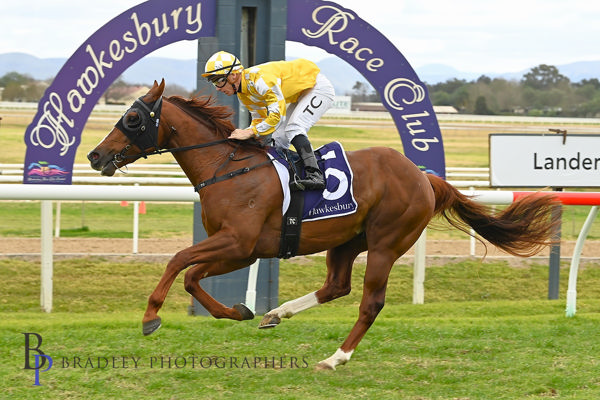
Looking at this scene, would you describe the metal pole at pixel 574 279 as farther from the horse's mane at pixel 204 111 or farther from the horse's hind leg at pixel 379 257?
the horse's mane at pixel 204 111

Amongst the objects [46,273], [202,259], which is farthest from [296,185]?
[46,273]

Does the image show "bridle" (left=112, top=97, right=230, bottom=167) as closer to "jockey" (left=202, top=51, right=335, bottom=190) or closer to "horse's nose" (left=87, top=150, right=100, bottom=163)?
"horse's nose" (left=87, top=150, right=100, bottom=163)

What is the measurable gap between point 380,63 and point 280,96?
257 centimetres

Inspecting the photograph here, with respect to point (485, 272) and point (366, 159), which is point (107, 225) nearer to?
point (485, 272)

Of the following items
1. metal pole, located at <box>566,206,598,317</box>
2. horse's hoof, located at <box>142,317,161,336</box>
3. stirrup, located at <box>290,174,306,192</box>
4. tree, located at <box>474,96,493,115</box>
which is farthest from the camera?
tree, located at <box>474,96,493,115</box>

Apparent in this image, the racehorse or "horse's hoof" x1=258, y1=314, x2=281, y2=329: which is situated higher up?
the racehorse

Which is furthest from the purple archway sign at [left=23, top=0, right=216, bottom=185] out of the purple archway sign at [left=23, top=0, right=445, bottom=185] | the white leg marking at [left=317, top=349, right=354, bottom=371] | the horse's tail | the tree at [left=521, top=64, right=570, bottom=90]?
the tree at [left=521, top=64, right=570, bottom=90]

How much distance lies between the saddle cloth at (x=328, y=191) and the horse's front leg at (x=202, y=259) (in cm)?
39

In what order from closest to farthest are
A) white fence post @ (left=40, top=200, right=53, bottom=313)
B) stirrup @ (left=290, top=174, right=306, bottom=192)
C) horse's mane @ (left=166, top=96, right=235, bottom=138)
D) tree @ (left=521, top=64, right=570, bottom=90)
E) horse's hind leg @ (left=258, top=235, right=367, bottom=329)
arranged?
stirrup @ (left=290, top=174, right=306, bottom=192) → horse's mane @ (left=166, top=96, right=235, bottom=138) → horse's hind leg @ (left=258, top=235, right=367, bottom=329) → white fence post @ (left=40, top=200, right=53, bottom=313) → tree @ (left=521, top=64, right=570, bottom=90)

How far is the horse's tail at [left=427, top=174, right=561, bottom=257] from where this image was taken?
5.40m

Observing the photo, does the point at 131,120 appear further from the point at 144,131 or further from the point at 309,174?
the point at 309,174

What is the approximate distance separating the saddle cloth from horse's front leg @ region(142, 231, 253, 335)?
39 centimetres

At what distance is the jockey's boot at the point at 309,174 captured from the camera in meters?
4.62

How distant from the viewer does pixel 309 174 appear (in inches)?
184
